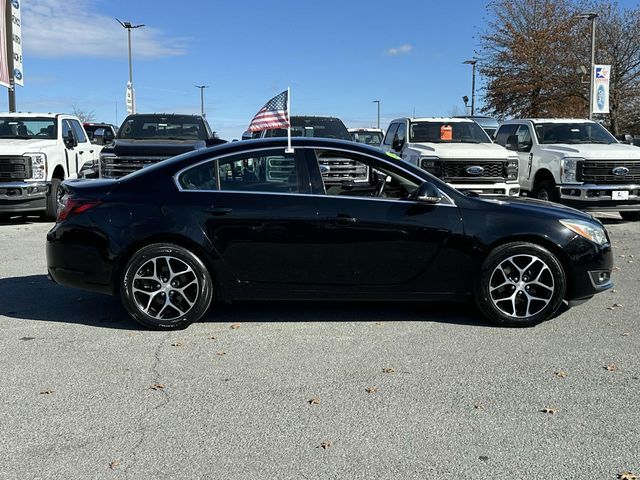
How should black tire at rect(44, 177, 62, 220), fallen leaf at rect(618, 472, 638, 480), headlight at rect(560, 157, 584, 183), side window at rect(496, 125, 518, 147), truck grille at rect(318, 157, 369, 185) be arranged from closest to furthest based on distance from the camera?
fallen leaf at rect(618, 472, 638, 480), truck grille at rect(318, 157, 369, 185), headlight at rect(560, 157, 584, 183), black tire at rect(44, 177, 62, 220), side window at rect(496, 125, 518, 147)

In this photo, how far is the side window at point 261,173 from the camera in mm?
5547

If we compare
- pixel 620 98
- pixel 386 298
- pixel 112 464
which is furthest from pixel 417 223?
pixel 620 98

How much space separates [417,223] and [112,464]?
3117 mm

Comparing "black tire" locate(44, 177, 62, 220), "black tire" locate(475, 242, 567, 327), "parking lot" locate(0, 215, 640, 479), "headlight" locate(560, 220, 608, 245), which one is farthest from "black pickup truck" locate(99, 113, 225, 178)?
"headlight" locate(560, 220, 608, 245)

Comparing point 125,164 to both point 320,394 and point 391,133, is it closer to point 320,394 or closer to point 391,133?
point 391,133

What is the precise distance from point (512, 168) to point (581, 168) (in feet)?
4.31

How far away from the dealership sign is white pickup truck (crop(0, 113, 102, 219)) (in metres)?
18.6

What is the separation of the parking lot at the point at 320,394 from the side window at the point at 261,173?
1.20 meters

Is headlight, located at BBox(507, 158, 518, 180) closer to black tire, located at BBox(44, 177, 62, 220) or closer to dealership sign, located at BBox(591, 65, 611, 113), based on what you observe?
black tire, located at BBox(44, 177, 62, 220)

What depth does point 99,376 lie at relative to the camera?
14.6 ft

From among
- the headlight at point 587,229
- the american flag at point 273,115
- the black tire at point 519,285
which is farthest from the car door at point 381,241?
the american flag at point 273,115

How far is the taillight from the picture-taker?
555cm

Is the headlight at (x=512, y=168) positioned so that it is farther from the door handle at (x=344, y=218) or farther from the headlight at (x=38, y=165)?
the headlight at (x=38, y=165)

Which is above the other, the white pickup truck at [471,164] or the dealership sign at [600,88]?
the dealership sign at [600,88]
